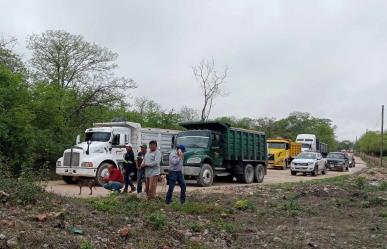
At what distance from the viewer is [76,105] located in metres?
32.5

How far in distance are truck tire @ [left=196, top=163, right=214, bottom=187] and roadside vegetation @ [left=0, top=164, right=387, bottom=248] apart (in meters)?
5.95

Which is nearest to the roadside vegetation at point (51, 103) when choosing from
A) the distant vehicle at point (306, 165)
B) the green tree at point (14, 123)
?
the green tree at point (14, 123)

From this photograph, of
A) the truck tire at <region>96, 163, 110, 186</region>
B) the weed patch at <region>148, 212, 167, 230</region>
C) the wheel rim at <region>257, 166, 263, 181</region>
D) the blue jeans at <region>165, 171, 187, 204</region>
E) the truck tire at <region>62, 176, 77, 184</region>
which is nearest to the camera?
→ the weed patch at <region>148, 212, 167, 230</region>

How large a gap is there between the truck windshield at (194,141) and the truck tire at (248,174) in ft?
12.0

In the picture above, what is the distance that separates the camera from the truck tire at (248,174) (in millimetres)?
24953

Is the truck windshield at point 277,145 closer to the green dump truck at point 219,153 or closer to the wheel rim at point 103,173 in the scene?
the green dump truck at point 219,153

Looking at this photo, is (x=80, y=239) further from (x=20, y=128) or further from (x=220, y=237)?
(x=20, y=128)

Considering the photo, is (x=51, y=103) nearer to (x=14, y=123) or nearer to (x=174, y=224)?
(x=14, y=123)

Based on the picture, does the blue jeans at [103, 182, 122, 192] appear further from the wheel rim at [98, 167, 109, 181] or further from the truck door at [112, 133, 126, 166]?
the truck door at [112, 133, 126, 166]

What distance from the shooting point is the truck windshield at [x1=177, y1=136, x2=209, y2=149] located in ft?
73.0

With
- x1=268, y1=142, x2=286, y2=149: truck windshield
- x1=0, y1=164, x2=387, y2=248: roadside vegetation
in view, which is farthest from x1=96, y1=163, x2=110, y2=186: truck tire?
x1=268, y1=142, x2=286, y2=149: truck windshield

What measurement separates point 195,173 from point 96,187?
13.6ft

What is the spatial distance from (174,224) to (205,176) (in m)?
11.4

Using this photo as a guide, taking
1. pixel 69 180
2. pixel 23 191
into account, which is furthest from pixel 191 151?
pixel 23 191
